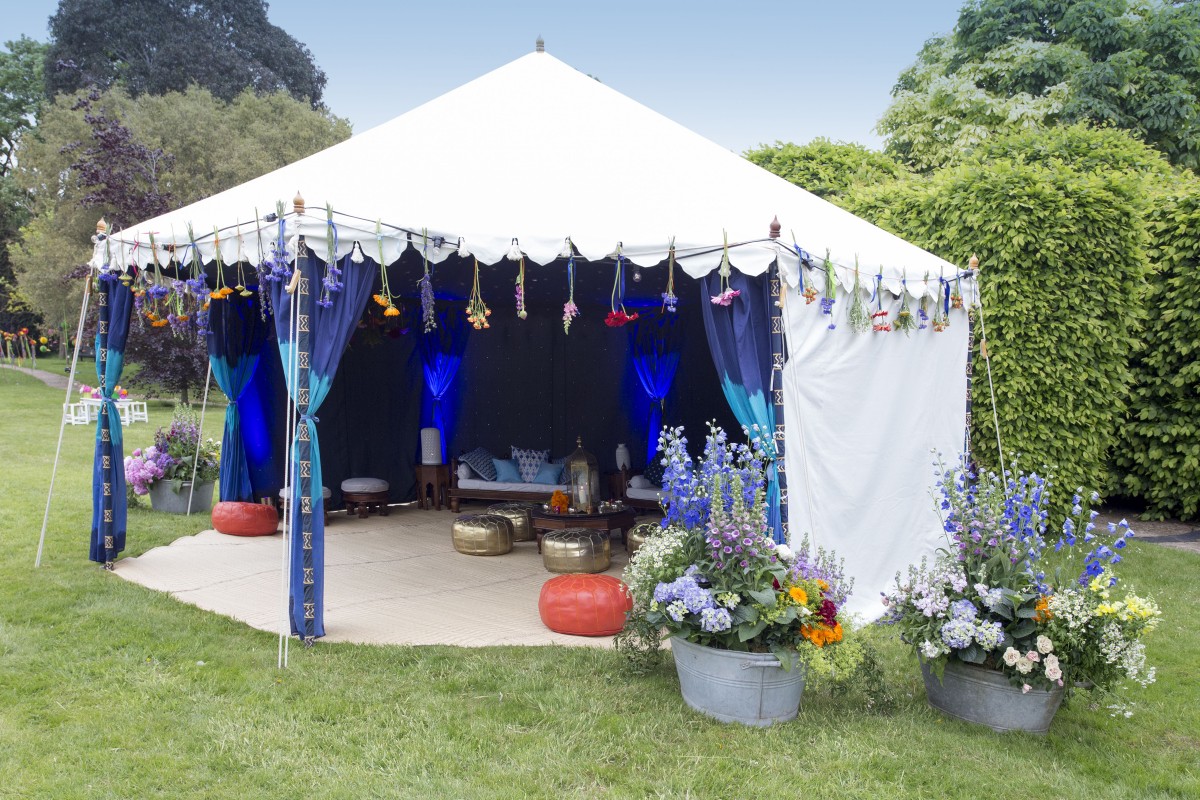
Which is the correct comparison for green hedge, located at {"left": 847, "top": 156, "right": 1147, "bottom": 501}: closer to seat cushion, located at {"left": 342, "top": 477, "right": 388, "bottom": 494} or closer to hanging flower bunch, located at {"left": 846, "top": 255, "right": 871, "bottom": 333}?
hanging flower bunch, located at {"left": 846, "top": 255, "right": 871, "bottom": 333}

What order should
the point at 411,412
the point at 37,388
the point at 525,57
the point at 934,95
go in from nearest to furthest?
the point at 525,57
the point at 411,412
the point at 934,95
the point at 37,388

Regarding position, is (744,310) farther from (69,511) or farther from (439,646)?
(69,511)

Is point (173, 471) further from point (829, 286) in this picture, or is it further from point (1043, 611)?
point (1043, 611)

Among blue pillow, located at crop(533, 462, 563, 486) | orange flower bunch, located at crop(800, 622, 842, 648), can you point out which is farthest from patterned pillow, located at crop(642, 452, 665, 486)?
orange flower bunch, located at crop(800, 622, 842, 648)

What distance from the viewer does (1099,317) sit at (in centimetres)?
722

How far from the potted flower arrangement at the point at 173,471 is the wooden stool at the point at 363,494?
1215mm

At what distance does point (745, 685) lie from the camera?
3666 mm

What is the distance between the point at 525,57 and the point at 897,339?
318 centimetres

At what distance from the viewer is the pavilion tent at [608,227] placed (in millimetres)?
4707

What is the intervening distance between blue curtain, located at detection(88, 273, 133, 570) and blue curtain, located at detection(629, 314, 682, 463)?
466 cm

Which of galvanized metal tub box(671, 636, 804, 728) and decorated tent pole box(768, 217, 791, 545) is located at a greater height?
decorated tent pole box(768, 217, 791, 545)

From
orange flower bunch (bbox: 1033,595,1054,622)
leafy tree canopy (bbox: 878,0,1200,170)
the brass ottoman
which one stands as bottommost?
the brass ottoman

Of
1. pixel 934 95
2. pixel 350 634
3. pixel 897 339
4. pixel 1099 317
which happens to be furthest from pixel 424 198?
pixel 934 95

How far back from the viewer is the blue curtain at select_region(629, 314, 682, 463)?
9070 mm
